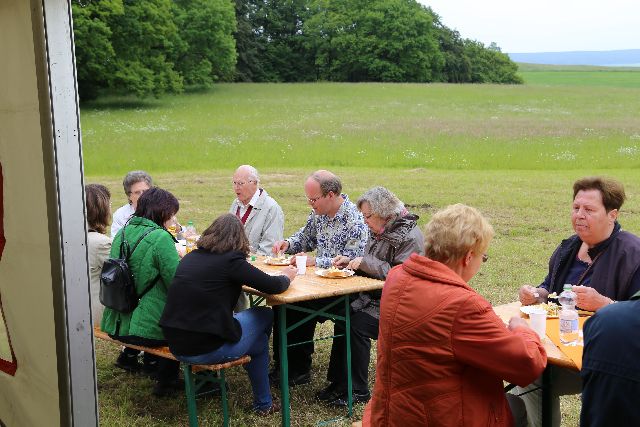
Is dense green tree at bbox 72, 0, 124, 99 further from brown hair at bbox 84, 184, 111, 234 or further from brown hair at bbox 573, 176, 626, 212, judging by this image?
brown hair at bbox 573, 176, 626, 212

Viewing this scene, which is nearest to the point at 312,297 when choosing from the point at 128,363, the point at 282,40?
the point at 128,363

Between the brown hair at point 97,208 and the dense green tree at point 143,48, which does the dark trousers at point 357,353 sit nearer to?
the brown hair at point 97,208

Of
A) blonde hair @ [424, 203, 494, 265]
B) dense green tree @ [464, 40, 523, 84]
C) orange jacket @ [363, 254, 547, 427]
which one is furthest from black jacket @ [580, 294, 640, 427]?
dense green tree @ [464, 40, 523, 84]

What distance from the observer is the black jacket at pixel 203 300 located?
4426mm

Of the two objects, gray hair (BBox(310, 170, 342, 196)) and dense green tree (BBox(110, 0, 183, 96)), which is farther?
dense green tree (BBox(110, 0, 183, 96))

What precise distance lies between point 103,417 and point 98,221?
135cm

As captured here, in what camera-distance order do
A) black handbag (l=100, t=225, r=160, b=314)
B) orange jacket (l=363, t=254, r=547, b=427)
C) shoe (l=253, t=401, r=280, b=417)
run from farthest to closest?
shoe (l=253, t=401, r=280, b=417) < black handbag (l=100, t=225, r=160, b=314) < orange jacket (l=363, t=254, r=547, b=427)

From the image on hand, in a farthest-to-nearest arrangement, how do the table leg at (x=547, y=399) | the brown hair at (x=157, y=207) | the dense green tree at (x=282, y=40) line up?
the dense green tree at (x=282, y=40) → the brown hair at (x=157, y=207) → the table leg at (x=547, y=399)

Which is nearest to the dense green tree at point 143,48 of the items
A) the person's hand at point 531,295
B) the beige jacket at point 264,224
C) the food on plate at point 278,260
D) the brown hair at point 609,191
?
the beige jacket at point 264,224

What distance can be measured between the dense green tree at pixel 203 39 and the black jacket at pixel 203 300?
41.5 meters

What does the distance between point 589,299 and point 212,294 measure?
203 centimetres

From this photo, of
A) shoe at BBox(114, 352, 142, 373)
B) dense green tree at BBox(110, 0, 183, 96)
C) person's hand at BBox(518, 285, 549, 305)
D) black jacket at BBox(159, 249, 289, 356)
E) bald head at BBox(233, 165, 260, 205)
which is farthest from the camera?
dense green tree at BBox(110, 0, 183, 96)

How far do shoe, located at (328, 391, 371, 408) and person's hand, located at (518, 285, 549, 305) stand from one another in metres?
1.37

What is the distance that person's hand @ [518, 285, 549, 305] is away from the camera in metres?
4.31
